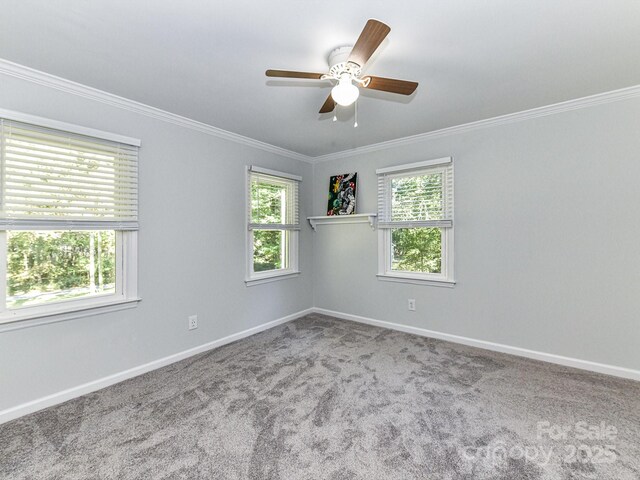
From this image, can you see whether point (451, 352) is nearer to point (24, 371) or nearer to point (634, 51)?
point (634, 51)

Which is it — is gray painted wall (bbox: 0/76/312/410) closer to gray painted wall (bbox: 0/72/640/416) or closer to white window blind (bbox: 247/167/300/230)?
gray painted wall (bbox: 0/72/640/416)

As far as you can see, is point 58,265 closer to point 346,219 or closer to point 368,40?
point 368,40

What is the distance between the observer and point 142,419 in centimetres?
198

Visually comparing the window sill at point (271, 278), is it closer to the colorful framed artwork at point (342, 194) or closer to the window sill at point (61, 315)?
the colorful framed artwork at point (342, 194)

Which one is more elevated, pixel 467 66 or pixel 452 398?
pixel 467 66

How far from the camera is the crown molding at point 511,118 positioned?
2443 millimetres

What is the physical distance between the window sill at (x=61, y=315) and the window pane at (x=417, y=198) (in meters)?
2.89

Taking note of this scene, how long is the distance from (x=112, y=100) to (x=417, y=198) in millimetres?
3076

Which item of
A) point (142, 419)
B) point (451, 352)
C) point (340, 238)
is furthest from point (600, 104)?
point (142, 419)

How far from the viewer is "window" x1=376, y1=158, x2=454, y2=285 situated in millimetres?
3336

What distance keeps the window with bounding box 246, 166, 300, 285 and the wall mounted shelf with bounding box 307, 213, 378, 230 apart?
30 centimetres

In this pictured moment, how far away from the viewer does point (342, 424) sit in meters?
1.92

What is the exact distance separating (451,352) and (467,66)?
2.50 metres

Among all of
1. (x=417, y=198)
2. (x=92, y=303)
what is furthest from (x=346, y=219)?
(x=92, y=303)
